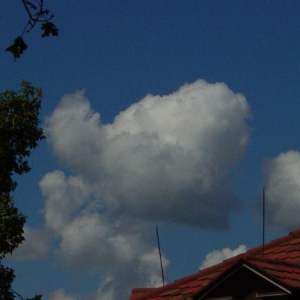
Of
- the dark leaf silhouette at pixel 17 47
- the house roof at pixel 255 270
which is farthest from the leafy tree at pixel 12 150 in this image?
the dark leaf silhouette at pixel 17 47

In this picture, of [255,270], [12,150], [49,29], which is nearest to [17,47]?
[49,29]

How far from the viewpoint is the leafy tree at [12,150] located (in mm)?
21547

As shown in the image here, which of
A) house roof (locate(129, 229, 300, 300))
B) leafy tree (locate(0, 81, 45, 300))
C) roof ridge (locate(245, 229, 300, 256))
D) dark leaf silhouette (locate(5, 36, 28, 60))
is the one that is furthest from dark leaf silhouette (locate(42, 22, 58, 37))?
leafy tree (locate(0, 81, 45, 300))

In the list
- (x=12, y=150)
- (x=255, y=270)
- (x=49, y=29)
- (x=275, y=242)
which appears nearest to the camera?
(x=49, y=29)

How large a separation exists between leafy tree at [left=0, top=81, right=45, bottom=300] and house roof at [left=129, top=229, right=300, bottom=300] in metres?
8.18

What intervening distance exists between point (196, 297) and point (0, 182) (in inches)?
515

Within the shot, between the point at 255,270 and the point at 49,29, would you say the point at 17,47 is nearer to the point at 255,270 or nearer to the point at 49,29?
the point at 49,29

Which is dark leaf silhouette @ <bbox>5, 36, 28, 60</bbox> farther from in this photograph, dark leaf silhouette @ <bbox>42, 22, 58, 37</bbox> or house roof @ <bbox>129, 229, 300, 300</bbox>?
house roof @ <bbox>129, 229, 300, 300</bbox>

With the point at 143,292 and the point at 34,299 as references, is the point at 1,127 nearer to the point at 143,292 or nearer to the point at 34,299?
the point at 34,299

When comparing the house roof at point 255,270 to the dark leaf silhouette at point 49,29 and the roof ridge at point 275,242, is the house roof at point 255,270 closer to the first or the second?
the roof ridge at point 275,242

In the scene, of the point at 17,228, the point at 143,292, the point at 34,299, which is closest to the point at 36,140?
the point at 17,228

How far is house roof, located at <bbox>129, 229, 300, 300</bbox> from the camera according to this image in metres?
9.88

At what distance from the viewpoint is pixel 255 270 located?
9789 mm

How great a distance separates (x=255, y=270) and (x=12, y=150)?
1435 cm
